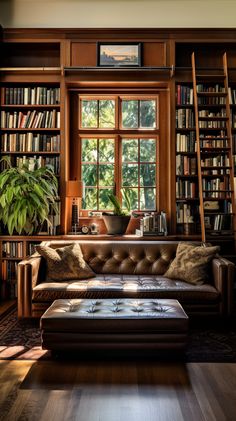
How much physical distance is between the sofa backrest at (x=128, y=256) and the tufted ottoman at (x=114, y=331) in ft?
5.28

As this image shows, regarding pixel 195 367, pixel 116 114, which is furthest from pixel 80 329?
pixel 116 114

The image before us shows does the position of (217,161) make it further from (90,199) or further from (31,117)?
(31,117)

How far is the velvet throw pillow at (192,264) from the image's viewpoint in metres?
4.56

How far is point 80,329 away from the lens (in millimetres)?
3328

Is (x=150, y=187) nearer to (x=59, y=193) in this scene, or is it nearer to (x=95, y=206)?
(x=95, y=206)

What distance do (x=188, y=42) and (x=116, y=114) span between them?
1345mm

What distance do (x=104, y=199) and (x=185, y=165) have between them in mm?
1241

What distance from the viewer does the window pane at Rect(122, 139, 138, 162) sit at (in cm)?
634

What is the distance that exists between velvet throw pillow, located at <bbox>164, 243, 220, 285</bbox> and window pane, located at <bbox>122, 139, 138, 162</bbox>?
76.4 inches

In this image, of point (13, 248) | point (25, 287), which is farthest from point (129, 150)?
point (25, 287)

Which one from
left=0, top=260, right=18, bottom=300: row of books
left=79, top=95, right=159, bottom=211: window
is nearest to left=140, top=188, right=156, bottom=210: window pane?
left=79, top=95, right=159, bottom=211: window

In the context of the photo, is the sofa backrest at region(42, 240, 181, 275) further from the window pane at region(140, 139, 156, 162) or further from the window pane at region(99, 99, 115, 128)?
the window pane at region(99, 99, 115, 128)

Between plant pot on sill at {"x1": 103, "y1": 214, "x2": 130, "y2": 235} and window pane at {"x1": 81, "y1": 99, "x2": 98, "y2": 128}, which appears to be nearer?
plant pot on sill at {"x1": 103, "y1": 214, "x2": 130, "y2": 235}

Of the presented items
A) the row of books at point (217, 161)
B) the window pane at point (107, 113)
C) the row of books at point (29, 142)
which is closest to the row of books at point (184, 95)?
the row of books at point (217, 161)
